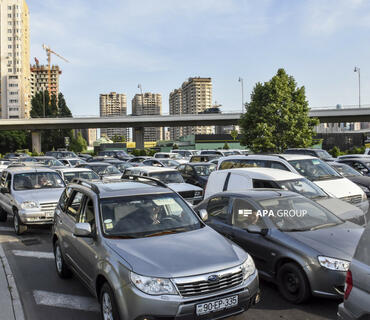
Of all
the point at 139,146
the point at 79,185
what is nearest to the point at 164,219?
the point at 79,185

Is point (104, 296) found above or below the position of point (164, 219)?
below

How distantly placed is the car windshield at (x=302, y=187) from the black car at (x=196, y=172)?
6.97 metres

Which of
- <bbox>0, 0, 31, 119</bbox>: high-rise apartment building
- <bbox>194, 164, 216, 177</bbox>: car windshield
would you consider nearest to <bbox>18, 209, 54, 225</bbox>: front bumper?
<bbox>194, 164, 216, 177</bbox>: car windshield

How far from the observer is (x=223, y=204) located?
6477 mm

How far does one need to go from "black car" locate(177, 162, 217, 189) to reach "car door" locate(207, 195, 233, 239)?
833 centimetres

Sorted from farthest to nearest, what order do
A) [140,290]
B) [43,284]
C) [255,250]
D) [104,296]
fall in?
[43,284], [255,250], [104,296], [140,290]

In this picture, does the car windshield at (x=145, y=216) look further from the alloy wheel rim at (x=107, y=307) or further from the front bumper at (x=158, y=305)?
the front bumper at (x=158, y=305)

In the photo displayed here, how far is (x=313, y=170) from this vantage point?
10.7 meters

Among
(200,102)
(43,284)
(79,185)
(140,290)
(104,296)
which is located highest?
(200,102)

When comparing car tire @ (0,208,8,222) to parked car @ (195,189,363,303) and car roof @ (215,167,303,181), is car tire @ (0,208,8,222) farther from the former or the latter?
parked car @ (195,189,363,303)

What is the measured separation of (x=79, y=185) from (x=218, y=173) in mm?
4040

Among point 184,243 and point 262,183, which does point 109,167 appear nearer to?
point 262,183

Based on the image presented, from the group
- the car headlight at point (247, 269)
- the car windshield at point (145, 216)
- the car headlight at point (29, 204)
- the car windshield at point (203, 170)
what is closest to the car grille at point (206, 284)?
the car headlight at point (247, 269)

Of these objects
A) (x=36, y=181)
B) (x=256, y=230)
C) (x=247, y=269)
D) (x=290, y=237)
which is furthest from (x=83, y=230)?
(x=36, y=181)
